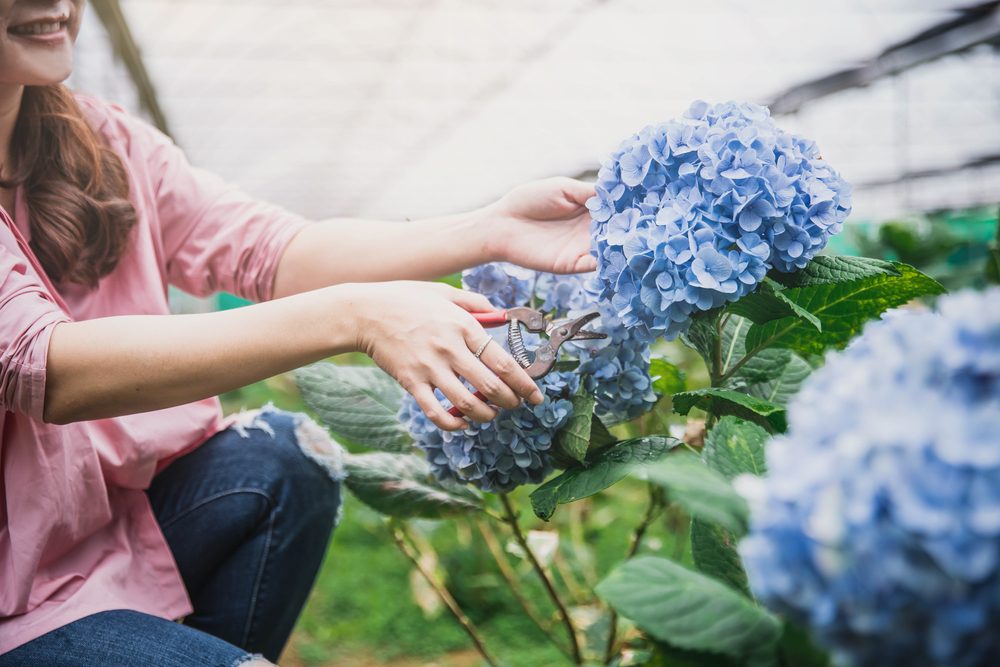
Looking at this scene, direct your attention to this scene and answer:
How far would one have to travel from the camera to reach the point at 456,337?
3.31 feet

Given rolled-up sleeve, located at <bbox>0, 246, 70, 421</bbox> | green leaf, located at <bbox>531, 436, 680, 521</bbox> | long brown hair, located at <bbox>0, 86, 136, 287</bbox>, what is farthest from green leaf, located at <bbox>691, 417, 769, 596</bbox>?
long brown hair, located at <bbox>0, 86, 136, 287</bbox>

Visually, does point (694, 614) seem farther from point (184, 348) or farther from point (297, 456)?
point (297, 456)

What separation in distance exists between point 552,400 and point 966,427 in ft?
2.29

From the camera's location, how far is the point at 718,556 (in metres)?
0.85

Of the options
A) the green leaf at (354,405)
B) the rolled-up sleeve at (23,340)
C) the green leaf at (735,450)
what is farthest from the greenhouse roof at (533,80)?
the green leaf at (735,450)

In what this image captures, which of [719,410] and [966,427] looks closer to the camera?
[966,427]

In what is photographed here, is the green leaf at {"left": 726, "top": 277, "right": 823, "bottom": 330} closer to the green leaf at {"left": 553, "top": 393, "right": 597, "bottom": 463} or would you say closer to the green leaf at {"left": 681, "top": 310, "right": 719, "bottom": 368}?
the green leaf at {"left": 681, "top": 310, "right": 719, "bottom": 368}

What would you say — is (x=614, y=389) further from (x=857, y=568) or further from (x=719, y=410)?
(x=857, y=568)

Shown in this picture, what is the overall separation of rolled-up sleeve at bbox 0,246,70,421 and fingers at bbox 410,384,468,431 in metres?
0.47

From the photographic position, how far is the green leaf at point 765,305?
100 centimetres

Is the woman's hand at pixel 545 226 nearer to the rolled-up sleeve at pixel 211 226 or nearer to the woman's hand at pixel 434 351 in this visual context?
the woman's hand at pixel 434 351

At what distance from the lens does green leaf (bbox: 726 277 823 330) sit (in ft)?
3.26

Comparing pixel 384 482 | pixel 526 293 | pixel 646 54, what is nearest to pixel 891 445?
pixel 526 293

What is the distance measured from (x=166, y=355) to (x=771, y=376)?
2.80 ft
